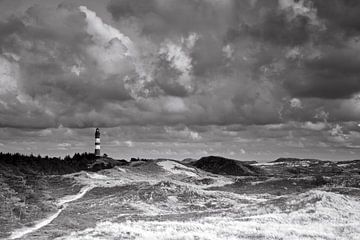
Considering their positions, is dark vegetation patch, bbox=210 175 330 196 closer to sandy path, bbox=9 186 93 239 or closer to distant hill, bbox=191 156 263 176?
sandy path, bbox=9 186 93 239

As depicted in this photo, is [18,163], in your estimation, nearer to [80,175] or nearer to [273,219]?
[80,175]

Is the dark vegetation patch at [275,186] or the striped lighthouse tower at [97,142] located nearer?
the dark vegetation patch at [275,186]

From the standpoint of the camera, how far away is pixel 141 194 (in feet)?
212

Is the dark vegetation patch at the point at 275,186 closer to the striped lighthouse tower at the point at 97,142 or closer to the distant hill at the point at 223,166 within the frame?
the distant hill at the point at 223,166

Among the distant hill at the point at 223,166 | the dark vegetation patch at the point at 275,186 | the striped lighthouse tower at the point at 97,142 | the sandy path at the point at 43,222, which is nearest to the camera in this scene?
the sandy path at the point at 43,222

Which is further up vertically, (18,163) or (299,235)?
(18,163)

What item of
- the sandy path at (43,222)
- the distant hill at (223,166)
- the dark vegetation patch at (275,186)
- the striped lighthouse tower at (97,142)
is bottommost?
the sandy path at (43,222)

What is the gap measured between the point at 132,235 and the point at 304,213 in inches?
894

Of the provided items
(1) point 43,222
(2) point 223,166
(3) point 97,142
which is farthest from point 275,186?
(3) point 97,142

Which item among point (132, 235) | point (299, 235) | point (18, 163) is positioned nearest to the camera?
point (132, 235)

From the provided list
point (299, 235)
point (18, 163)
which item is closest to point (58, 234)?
point (299, 235)

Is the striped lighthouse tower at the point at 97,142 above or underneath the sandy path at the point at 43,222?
above

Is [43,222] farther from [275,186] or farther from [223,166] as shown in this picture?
[223,166]

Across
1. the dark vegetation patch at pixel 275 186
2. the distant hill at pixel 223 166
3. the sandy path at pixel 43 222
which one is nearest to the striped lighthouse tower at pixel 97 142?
the distant hill at pixel 223 166
